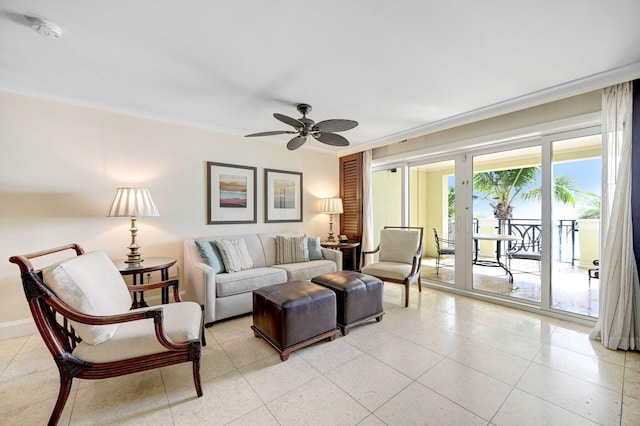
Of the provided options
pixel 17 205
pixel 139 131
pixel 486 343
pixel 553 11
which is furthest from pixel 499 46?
pixel 17 205

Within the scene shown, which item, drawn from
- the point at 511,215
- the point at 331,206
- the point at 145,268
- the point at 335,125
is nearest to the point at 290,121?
the point at 335,125

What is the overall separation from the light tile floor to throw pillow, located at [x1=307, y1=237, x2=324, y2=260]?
61.4 inches

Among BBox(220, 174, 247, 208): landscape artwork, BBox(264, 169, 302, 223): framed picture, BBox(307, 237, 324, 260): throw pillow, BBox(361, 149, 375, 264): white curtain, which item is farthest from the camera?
BBox(361, 149, 375, 264): white curtain

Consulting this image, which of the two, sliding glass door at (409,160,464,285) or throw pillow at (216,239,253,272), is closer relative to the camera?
throw pillow at (216,239,253,272)

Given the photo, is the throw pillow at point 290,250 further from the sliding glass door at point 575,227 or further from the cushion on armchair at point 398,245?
the sliding glass door at point 575,227

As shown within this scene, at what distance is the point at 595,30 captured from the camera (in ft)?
5.89

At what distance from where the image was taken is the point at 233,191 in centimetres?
396

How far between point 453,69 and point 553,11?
2.35 feet

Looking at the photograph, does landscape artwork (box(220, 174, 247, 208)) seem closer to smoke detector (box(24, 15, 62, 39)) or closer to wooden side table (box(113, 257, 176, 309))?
wooden side table (box(113, 257, 176, 309))

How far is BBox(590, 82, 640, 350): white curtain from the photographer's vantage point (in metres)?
2.33

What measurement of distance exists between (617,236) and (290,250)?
3.49 meters

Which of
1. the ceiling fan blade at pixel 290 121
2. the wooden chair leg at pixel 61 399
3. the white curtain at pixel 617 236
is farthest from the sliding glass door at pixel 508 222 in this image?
the wooden chair leg at pixel 61 399

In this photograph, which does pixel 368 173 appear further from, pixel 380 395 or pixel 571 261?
pixel 380 395

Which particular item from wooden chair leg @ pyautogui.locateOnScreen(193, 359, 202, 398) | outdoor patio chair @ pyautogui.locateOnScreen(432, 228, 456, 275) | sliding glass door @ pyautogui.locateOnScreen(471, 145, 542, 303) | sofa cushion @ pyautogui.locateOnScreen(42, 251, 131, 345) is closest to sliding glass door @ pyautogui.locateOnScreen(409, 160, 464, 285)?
outdoor patio chair @ pyautogui.locateOnScreen(432, 228, 456, 275)
